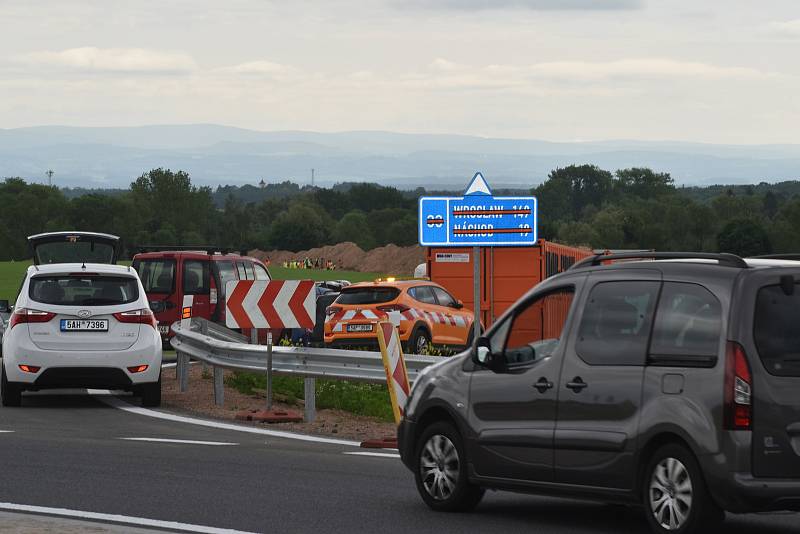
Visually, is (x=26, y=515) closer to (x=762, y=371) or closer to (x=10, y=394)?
(x=762, y=371)

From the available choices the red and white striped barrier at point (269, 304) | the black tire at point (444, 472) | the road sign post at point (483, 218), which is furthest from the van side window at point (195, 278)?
the black tire at point (444, 472)

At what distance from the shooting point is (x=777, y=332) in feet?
28.2

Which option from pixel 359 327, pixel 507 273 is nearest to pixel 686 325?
→ pixel 359 327

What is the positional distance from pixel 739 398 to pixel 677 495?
641 millimetres

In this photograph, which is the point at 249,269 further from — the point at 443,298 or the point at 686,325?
the point at 686,325

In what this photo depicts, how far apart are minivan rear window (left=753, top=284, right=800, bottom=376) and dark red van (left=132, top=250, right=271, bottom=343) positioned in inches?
942

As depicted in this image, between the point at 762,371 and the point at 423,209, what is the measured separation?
17759mm

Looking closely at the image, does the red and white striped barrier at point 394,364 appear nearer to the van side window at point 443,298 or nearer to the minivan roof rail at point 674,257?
the minivan roof rail at point 674,257

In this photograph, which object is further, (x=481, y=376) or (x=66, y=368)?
(x=66, y=368)

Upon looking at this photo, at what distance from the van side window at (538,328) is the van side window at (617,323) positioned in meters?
0.26

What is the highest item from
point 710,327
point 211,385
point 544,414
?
point 710,327

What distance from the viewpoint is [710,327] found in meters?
8.71

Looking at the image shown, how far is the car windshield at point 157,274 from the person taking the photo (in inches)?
1275

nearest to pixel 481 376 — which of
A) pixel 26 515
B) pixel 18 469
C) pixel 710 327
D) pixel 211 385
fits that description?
pixel 710 327
